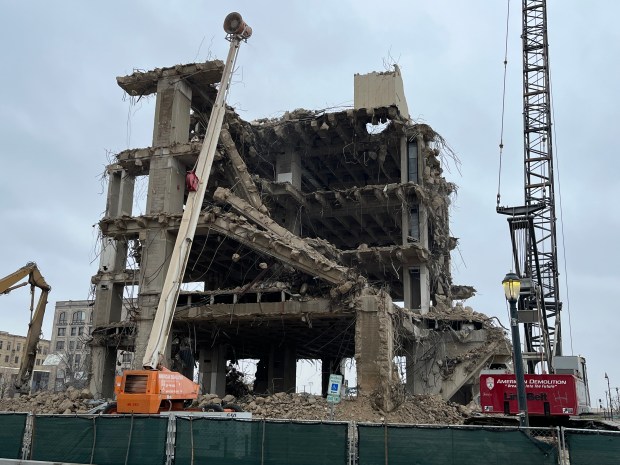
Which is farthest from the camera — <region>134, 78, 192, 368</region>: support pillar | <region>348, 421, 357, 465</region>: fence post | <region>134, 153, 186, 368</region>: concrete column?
<region>134, 78, 192, 368</region>: support pillar

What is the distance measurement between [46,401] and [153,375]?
11.9m

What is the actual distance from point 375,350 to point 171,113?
48.4 feet

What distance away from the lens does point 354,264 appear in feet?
119

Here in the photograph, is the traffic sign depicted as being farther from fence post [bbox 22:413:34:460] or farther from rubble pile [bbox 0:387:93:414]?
rubble pile [bbox 0:387:93:414]

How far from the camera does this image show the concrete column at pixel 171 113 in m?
29.5

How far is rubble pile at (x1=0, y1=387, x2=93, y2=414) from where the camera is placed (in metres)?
24.2

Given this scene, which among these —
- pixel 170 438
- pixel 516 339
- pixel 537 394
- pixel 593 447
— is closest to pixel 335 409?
pixel 537 394

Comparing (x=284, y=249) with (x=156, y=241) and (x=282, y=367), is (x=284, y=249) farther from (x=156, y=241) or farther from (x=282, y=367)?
(x=282, y=367)

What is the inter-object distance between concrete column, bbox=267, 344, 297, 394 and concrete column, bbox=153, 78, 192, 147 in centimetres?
1409

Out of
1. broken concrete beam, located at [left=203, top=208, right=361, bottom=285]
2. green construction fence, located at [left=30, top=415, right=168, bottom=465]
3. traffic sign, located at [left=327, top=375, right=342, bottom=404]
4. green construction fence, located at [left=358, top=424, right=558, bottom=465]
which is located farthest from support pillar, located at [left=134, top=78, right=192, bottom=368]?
green construction fence, located at [left=358, top=424, right=558, bottom=465]

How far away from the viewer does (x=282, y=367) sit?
37406 millimetres

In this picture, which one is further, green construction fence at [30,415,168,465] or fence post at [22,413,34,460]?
fence post at [22,413,34,460]

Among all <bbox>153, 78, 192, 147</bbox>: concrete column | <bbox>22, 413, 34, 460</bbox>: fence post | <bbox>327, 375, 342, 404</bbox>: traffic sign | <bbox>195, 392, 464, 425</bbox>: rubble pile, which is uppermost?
<bbox>153, 78, 192, 147</bbox>: concrete column

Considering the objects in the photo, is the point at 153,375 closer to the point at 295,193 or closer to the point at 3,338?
the point at 295,193
